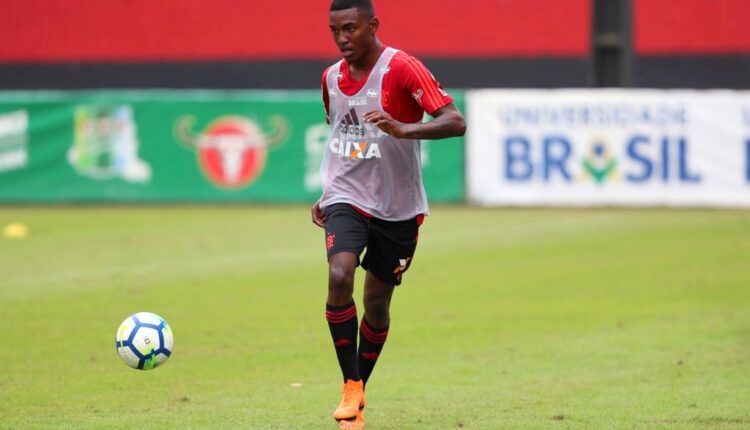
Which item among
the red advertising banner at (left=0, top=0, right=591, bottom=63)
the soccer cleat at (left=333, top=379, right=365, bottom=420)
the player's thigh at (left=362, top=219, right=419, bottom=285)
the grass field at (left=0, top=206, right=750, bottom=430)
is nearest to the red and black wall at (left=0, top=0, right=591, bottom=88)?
the red advertising banner at (left=0, top=0, right=591, bottom=63)

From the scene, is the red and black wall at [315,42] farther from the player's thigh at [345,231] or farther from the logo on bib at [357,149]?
the player's thigh at [345,231]

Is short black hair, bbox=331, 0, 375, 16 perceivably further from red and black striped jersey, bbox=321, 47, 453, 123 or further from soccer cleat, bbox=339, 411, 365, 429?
soccer cleat, bbox=339, 411, 365, 429

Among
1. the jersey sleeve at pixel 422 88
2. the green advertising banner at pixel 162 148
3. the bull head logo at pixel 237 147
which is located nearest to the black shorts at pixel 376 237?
the jersey sleeve at pixel 422 88

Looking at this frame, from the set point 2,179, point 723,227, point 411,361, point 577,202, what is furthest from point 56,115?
point 411,361

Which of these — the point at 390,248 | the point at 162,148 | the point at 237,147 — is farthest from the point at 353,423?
the point at 162,148

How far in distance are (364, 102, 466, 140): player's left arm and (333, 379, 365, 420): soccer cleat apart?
134cm

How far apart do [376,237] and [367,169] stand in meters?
0.38

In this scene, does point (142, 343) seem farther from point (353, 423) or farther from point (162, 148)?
point (162, 148)

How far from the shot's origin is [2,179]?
24.8m

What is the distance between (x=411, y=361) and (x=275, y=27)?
21724mm

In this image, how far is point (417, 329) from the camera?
1106cm

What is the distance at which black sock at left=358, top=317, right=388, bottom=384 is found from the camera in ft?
24.8

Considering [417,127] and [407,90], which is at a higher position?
[407,90]

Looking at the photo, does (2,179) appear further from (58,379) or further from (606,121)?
(58,379)
